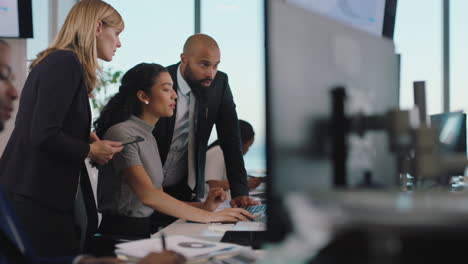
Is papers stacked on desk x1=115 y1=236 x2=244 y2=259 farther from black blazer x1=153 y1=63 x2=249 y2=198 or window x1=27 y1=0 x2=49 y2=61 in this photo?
window x1=27 y1=0 x2=49 y2=61

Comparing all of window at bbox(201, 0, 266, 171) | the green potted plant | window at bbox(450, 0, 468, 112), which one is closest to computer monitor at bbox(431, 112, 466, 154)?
window at bbox(450, 0, 468, 112)

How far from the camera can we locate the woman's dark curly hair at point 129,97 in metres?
1.86

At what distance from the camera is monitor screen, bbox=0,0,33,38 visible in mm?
3127

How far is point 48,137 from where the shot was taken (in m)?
1.29

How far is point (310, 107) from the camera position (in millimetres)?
740

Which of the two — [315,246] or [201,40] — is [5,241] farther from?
[201,40]

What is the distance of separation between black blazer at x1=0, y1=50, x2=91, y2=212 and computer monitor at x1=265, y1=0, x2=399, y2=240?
0.82 metres

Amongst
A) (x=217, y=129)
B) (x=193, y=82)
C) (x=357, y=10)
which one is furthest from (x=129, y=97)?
(x=357, y=10)

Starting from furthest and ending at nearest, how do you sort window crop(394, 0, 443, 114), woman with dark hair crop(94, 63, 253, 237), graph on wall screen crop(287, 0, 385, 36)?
window crop(394, 0, 443, 114) → woman with dark hair crop(94, 63, 253, 237) → graph on wall screen crop(287, 0, 385, 36)

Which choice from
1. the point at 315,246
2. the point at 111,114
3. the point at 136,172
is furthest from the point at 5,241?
the point at 111,114

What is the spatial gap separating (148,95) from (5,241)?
1075mm

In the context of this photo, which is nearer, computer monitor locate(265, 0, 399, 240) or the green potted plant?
computer monitor locate(265, 0, 399, 240)

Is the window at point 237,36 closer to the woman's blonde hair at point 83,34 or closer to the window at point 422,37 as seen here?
the window at point 422,37

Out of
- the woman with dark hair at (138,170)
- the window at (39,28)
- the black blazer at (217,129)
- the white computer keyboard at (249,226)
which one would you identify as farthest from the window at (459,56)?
the window at (39,28)
